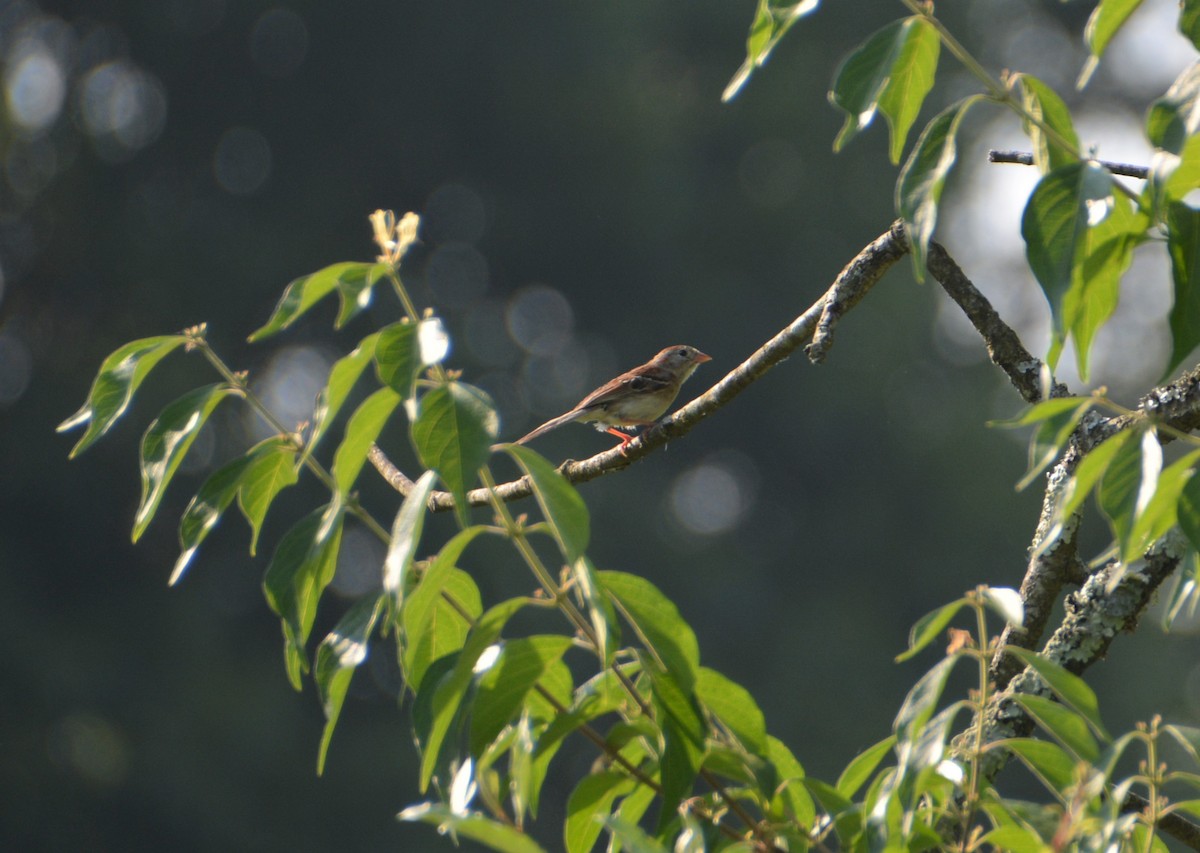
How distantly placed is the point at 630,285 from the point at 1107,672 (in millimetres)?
12616

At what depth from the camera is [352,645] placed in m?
1.96

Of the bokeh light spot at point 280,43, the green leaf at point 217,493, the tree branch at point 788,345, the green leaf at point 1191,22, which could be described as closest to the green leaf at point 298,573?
the green leaf at point 217,493

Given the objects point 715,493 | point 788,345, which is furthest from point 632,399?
point 715,493

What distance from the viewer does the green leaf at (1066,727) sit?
187cm

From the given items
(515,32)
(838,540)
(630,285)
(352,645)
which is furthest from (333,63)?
(352,645)

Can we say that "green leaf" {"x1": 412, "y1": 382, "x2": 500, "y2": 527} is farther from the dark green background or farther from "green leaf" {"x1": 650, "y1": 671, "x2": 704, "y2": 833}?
the dark green background

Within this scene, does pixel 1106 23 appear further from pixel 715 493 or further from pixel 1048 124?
pixel 715 493

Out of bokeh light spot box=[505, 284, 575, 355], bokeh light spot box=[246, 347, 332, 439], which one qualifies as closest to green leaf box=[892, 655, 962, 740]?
bokeh light spot box=[246, 347, 332, 439]

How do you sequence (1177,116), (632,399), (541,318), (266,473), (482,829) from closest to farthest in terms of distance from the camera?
1. (482,829)
2. (1177,116)
3. (266,473)
4. (632,399)
5. (541,318)

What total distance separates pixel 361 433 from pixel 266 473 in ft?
1.22

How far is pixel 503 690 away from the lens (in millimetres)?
1912

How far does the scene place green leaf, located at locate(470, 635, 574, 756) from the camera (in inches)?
75.0

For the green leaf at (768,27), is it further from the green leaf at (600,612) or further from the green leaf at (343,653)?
the green leaf at (343,653)

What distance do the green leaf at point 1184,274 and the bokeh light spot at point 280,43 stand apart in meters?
32.2
